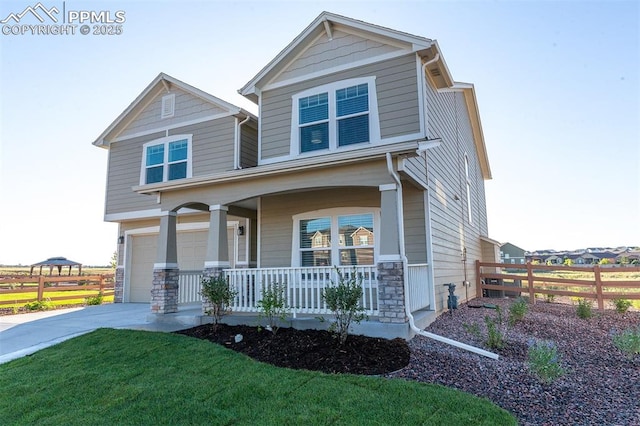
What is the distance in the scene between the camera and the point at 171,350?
5609 millimetres

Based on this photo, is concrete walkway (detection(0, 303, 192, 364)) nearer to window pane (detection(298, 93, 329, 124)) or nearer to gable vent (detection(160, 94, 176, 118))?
window pane (detection(298, 93, 329, 124))

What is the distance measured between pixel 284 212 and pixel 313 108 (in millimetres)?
2718

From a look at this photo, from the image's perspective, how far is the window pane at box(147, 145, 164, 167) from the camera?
11.7 metres

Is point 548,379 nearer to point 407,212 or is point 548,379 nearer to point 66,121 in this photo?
point 407,212

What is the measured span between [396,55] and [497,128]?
9.98 meters

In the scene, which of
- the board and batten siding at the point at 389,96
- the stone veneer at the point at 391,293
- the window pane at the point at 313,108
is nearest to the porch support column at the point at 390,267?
the stone veneer at the point at 391,293

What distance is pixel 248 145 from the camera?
11109 mm

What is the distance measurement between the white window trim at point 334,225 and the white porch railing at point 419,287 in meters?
0.98

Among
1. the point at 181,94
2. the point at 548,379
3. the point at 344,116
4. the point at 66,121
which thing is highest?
the point at 181,94

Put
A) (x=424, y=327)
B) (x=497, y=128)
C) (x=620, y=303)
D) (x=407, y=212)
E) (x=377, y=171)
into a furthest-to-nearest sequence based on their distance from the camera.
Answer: (x=497, y=128) < (x=620, y=303) < (x=407, y=212) < (x=424, y=327) < (x=377, y=171)

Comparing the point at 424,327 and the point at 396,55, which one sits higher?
the point at 396,55

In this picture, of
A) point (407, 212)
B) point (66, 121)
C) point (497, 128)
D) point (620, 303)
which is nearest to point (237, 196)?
point (407, 212)

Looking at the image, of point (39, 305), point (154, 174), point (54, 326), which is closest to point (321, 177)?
point (54, 326)

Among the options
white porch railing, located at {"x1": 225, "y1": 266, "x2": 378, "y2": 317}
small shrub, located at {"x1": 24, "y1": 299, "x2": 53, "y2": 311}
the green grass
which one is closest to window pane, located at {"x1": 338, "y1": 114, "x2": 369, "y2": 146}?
white porch railing, located at {"x1": 225, "y1": 266, "x2": 378, "y2": 317}
